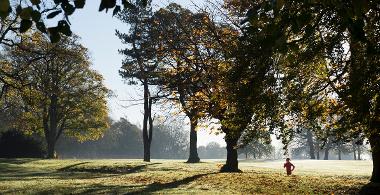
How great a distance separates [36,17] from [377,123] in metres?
12.5

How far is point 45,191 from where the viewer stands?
17391 millimetres

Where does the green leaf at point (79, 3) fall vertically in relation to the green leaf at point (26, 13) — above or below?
above

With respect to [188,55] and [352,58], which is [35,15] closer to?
[352,58]

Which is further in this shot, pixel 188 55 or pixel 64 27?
pixel 188 55

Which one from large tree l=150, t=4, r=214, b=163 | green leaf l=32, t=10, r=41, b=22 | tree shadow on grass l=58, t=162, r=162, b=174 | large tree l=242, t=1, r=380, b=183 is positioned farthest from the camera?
tree shadow on grass l=58, t=162, r=162, b=174

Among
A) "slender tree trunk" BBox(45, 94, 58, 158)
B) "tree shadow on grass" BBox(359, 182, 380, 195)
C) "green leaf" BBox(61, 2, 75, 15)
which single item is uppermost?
"slender tree trunk" BBox(45, 94, 58, 158)

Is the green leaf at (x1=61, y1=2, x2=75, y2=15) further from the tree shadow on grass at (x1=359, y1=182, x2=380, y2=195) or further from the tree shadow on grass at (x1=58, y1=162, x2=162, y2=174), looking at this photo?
the tree shadow on grass at (x1=58, y1=162, x2=162, y2=174)

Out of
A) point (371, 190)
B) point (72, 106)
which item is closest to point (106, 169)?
point (371, 190)

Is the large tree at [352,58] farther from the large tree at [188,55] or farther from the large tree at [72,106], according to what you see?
the large tree at [72,106]

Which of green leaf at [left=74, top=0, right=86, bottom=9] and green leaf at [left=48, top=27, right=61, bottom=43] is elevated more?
green leaf at [left=74, top=0, right=86, bottom=9]

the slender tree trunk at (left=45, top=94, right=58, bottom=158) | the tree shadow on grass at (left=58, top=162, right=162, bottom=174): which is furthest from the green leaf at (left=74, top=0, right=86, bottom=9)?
the slender tree trunk at (left=45, top=94, right=58, bottom=158)

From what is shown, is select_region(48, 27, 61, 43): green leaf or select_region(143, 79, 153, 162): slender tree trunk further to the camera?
select_region(143, 79, 153, 162): slender tree trunk

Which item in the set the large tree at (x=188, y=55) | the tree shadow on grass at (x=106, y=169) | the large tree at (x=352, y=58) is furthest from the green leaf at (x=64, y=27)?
the tree shadow on grass at (x=106, y=169)

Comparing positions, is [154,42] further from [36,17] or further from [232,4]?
[36,17]
